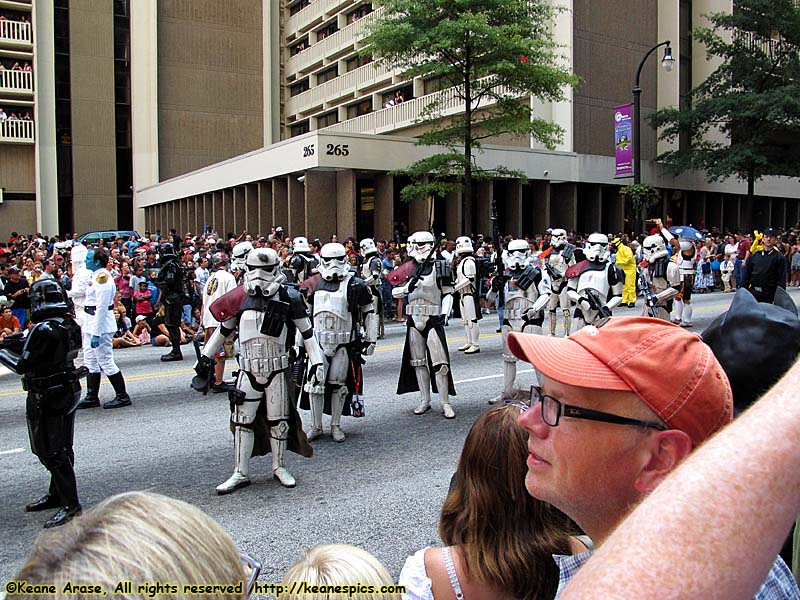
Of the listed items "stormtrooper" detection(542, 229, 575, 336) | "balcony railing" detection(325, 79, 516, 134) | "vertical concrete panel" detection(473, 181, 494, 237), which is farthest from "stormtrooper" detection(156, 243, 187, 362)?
"balcony railing" detection(325, 79, 516, 134)

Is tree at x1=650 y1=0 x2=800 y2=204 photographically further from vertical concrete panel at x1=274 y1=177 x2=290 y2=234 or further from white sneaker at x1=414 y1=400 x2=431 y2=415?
white sneaker at x1=414 y1=400 x2=431 y2=415

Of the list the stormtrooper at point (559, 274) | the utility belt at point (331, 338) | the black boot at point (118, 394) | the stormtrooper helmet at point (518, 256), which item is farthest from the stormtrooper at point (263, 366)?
the stormtrooper at point (559, 274)

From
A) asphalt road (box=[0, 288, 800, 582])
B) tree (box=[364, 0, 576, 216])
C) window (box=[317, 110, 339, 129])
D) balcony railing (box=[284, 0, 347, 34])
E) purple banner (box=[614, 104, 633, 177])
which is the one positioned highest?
balcony railing (box=[284, 0, 347, 34])

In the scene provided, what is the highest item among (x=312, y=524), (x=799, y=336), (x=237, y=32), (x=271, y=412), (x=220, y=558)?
(x=237, y=32)

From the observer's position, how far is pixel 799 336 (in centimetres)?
249

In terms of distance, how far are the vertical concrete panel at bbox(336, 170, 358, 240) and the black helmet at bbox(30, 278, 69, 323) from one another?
69.2 feet

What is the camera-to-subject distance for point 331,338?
7.94 metres

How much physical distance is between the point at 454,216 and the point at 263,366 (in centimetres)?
2397

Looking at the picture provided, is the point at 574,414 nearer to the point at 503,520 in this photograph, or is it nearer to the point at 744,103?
the point at 503,520

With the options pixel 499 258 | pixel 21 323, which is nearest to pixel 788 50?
pixel 499 258

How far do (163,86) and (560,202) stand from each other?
24.2 metres

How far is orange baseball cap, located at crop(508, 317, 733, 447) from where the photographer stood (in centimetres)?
161

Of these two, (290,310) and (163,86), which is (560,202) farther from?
(290,310)

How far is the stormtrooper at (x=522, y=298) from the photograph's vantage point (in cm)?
959
